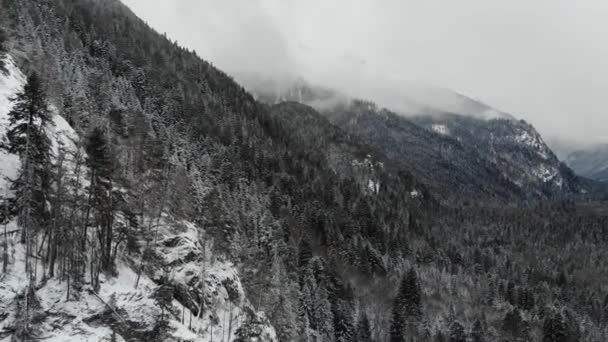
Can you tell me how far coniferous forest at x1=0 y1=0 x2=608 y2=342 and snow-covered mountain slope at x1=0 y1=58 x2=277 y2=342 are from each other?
0.21 meters

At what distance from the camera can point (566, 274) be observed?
196 meters

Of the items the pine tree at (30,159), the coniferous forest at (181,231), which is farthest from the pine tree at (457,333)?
the pine tree at (30,159)

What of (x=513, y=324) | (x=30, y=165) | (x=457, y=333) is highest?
(x=30, y=165)

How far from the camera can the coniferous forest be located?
44.2 metres

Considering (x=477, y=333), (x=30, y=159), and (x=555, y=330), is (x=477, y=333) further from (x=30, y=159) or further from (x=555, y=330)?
(x=30, y=159)

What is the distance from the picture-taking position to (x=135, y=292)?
4947cm

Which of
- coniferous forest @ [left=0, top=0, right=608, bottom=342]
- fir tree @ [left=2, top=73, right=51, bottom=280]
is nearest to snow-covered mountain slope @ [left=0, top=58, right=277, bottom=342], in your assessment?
coniferous forest @ [left=0, top=0, right=608, bottom=342]

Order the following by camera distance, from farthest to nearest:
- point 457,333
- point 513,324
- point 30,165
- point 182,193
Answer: point 513,324, point 457,333, point 182,193, point 30,165

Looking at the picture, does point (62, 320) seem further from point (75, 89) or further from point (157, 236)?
point (75, 89)

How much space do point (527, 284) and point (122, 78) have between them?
175 meters

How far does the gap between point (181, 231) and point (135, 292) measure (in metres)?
17.8

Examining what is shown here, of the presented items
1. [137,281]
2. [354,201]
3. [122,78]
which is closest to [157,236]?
[137,281]

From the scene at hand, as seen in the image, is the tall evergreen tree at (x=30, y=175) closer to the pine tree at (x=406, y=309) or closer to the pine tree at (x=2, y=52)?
the pine tree at (x=2, y=52)

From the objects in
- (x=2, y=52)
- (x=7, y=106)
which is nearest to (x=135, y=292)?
(x=7, y=106)
